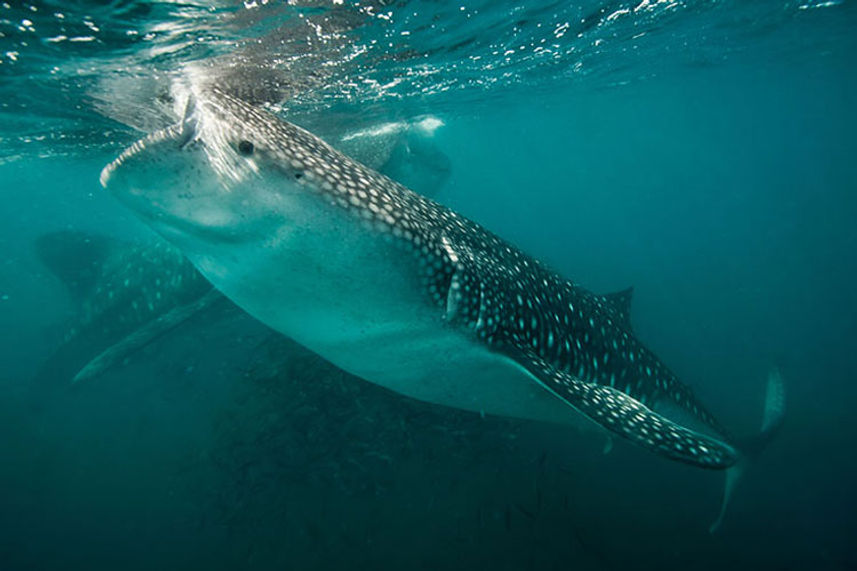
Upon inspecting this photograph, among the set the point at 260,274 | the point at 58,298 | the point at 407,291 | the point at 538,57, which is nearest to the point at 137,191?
A: the point at 260,274

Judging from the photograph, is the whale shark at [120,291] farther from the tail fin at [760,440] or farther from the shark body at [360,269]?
the tail fin at [760,440]

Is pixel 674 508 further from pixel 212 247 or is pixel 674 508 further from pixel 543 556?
pixel 212 247

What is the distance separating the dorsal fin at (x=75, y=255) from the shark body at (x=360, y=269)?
1282 centimetres

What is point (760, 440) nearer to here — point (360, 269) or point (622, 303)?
point (622, 303)

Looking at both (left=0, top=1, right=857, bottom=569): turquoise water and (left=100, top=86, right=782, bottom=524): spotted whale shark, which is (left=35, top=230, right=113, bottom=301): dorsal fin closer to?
(left=0, top=1, right=857, bottom=569): turquoise water

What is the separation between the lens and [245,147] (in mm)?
2324

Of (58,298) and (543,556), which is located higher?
(543,556)

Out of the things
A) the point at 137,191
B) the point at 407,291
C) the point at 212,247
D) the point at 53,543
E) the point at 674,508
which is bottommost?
the point at 674,508

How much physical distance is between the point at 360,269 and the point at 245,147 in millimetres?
930

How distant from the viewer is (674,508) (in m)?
7.45

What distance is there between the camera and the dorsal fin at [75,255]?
501 inches

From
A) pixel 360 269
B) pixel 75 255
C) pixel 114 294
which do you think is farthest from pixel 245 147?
pixel 75 255


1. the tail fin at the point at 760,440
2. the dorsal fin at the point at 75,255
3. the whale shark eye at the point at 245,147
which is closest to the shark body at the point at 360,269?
the whale shark eye at the point at 245,147

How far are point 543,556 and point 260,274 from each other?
5756mm
